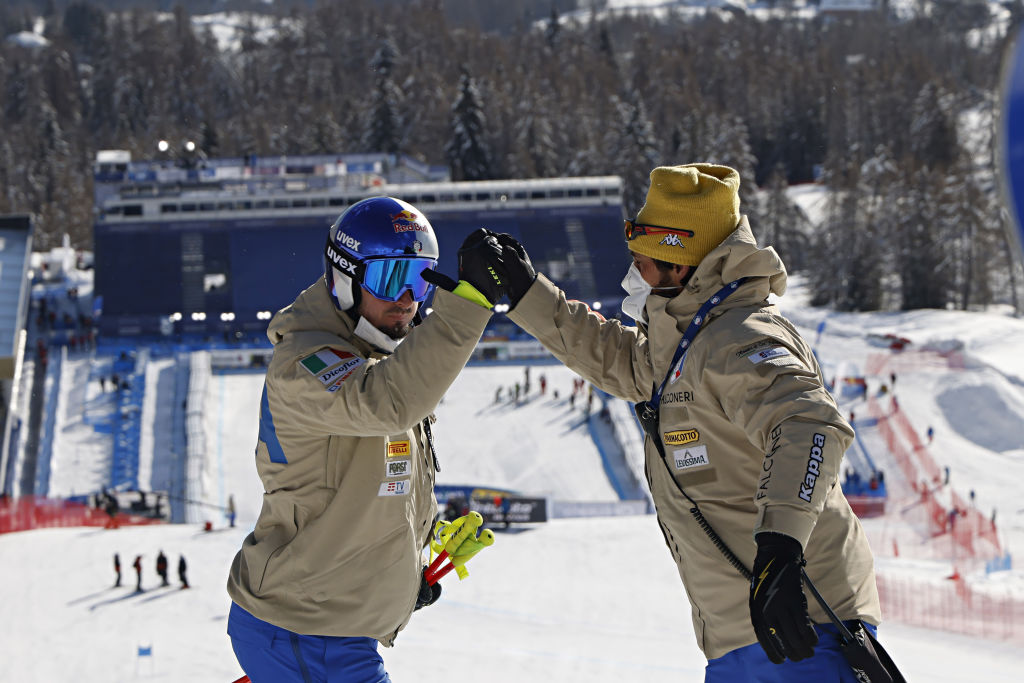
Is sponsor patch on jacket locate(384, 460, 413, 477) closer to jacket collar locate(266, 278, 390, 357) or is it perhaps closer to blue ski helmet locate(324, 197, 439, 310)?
jacket collar locate(266, 278, 390, 357)

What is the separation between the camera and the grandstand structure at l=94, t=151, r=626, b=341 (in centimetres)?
4156

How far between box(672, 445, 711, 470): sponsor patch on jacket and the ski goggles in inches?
22.7

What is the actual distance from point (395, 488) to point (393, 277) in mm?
544

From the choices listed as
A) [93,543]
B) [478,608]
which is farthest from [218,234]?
[478,608]

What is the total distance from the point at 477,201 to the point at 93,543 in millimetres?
30941

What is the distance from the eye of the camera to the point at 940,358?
3469 centimetres

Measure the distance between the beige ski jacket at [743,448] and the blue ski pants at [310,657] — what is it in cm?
87

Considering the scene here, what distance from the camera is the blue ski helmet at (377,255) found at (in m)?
3.13

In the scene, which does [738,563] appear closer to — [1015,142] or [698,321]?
[698,321]

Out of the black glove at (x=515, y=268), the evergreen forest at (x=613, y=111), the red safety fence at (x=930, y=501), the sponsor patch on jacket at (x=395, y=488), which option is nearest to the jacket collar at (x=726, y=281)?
the black glove at (x=515, y=268)

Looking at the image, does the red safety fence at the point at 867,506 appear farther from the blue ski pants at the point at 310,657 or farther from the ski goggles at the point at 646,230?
the blue ski pants at the point at 310,657

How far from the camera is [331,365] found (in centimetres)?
297

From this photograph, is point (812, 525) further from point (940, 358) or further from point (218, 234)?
point (218, 234)

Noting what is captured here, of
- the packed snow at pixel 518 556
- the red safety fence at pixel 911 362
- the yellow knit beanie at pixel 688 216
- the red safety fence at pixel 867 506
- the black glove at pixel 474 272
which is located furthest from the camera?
the red safety fence at pixel 911 362
